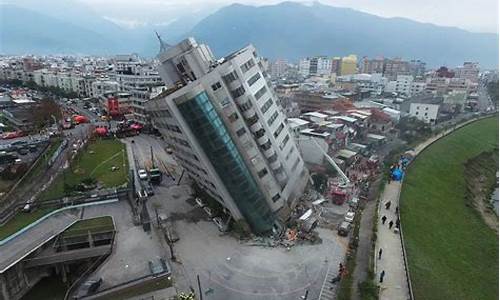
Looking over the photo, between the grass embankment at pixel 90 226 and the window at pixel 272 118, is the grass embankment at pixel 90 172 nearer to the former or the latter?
the grass embankment at pixel 90 226

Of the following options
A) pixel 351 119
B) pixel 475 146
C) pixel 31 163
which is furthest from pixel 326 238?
pixel 475 146

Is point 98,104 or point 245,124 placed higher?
point 245,124

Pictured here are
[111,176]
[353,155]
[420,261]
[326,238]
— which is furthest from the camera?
[353,155]

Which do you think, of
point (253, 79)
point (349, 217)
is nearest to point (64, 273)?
point (253, 79)

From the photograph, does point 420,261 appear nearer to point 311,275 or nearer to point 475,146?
point 311,275

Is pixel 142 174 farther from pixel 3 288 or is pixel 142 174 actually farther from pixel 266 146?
pixel 3 288

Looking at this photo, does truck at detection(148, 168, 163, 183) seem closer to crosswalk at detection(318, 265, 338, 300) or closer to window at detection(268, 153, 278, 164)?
window at detection(268, 153, 278, 164)
